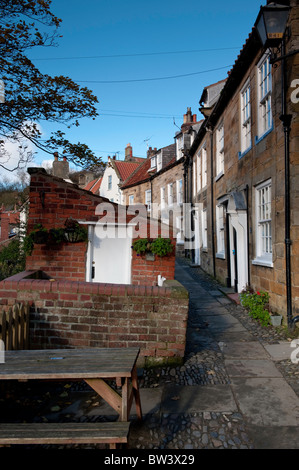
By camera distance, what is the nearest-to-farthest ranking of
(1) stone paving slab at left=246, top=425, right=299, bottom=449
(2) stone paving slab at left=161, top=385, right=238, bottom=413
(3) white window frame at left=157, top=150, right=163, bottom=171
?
Result: 1. (1) stone paving slab at left=246, top=425, right=299, bottom=449
2. (2) stone paving slab at left=161, top=385, right=238, bottom=413
3. (3) white window frame at left=157, top=150, right=163, bottom=171

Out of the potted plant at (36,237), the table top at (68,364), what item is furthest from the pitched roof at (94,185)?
the table top at (68,364)

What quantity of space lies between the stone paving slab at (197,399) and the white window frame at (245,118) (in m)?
6.62

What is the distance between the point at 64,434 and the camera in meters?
2.31

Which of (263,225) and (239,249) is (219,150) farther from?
(263,225)

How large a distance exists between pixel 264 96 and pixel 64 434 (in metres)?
7.80

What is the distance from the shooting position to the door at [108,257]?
7.12m

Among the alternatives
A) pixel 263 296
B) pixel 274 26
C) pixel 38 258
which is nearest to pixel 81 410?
pixel 38 258

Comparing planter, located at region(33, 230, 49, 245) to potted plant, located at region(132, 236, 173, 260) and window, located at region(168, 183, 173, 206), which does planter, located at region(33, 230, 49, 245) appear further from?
window, located at region(168, 183, 173, 206)

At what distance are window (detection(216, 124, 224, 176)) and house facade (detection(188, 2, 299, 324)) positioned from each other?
10mm

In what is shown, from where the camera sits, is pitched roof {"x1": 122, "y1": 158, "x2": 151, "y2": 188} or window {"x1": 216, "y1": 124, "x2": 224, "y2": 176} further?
pitched roof {"x1": 122, "y1": 158, "x2": 151, "y2": 188}

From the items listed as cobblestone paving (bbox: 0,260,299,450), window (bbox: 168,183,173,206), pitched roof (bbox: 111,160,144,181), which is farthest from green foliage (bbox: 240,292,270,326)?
pitched roof (bbox: 111,160,144,181)

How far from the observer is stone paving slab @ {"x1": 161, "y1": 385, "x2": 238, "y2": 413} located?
11.0 ft

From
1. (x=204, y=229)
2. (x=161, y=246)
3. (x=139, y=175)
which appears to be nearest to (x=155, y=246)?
(x=161, y=246)
